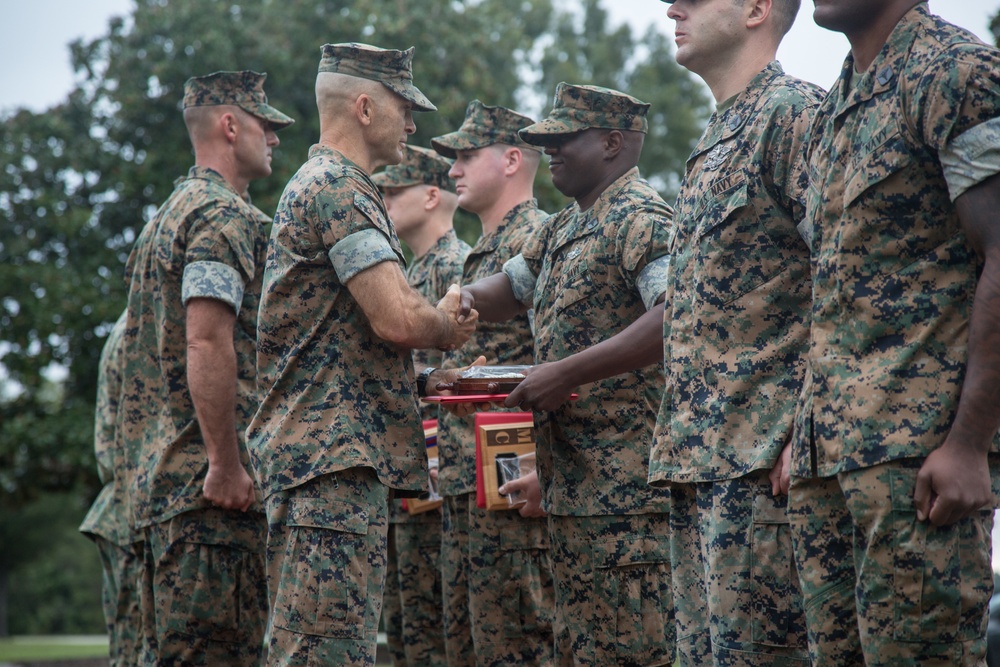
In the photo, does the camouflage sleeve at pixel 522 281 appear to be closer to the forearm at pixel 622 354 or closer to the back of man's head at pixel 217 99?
the forearm at pixel 622 354

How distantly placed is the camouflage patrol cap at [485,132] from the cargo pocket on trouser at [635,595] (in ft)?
10.9

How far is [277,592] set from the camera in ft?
13.9

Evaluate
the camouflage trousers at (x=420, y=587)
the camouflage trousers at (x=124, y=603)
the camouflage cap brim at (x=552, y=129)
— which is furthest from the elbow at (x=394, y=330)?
the camouflage trousers at (x=420, y=587)

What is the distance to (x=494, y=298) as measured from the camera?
5523mm

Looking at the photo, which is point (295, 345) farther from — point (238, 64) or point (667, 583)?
point (238, 64)

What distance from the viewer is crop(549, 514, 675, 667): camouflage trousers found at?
451 centimetres

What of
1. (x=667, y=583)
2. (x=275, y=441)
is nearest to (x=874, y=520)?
(x=667, y=583)

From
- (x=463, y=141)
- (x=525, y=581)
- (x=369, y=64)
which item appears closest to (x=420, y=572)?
(x=525, y=581)

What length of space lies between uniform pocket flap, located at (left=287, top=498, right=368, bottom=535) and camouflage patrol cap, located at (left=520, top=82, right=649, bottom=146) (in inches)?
81.9

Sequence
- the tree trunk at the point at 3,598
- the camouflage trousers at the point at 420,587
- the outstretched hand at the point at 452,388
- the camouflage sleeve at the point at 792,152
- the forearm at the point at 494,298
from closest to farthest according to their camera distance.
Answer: the camouflage sleeve at the point at 792,152, the outstretched hand at the point at 452,388, the forearm at the point at 494,298, the camouflage trousers at the point at 420,587, the tree trunk at the point at 3,598

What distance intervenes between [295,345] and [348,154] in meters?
0.92

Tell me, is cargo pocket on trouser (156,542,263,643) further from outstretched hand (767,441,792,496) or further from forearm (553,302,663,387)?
outstretched hand (767,441,792,496)

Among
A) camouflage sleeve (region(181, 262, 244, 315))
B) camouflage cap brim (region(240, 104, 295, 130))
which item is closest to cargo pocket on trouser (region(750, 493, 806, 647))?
camouflage sleeve (region(181, 262, 244, 315))

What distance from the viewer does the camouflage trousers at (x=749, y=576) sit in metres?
3.28
